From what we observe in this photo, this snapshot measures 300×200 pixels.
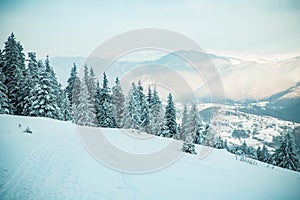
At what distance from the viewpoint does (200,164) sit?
42.2 ft

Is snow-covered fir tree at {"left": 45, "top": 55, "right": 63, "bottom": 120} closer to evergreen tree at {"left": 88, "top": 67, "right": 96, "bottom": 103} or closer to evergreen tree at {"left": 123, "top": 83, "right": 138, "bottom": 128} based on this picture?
evergreen tree at {"left": 88, "top": 67, "right": 96, "bottom": 103}

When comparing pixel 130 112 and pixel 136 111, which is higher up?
pixel 136 111

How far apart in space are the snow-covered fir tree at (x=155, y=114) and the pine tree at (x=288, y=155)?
61.7ft

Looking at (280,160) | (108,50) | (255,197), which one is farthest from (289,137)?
(108,50)

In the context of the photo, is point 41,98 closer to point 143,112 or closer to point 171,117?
point 143,112

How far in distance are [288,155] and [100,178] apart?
109 feet

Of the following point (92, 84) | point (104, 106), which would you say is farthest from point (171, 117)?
point (92, 84)

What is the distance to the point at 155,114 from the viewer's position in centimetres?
4019

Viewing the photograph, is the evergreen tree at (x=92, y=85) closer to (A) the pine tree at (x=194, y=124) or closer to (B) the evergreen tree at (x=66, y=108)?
(B) the evergreen tree at (x=66, y=108)

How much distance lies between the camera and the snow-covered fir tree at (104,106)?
38719 millimetres

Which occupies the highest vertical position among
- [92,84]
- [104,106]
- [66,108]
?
[92,84]

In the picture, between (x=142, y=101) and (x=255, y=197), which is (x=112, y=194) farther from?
(x=142, y=101)

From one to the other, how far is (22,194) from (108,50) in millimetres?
9624

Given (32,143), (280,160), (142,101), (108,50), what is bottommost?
(280,160)
